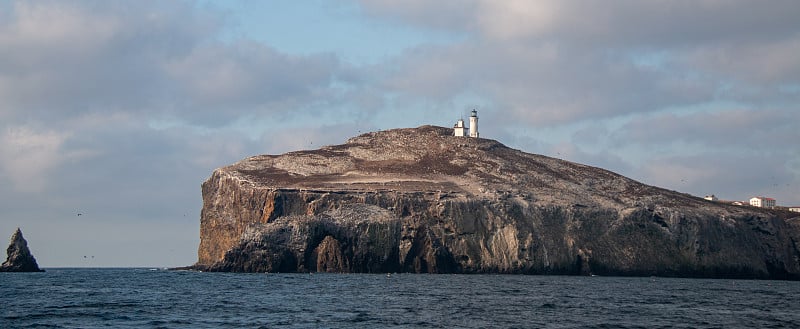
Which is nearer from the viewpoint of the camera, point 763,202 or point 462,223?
point 462,223

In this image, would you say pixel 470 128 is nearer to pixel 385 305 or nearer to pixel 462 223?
pixel 462 223

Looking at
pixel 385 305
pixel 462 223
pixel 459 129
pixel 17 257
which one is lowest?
pixel 385 305

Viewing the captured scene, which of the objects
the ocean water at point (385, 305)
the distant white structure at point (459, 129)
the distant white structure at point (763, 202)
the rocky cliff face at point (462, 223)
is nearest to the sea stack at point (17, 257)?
the rocky cliff face at point (462, 223)

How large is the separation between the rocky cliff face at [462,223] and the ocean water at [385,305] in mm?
18165

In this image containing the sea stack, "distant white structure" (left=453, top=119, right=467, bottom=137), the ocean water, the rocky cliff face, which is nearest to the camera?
the ocean water

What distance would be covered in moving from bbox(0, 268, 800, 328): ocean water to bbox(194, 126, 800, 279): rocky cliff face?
59.6 feet

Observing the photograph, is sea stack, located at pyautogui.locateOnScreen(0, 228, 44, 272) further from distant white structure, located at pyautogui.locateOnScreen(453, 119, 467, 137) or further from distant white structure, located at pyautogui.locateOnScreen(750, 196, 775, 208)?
distant white structure, located at pyautogui.locateOnScreen(750, 196, 775, 208)

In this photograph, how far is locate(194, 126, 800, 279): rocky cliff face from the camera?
335 ft

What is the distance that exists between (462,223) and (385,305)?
50255 millimetres

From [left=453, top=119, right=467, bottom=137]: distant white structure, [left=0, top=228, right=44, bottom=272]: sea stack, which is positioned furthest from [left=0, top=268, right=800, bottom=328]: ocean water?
[left=453, top=119, right=467, bottom=137]: distant white structure

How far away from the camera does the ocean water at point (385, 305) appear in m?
47.6

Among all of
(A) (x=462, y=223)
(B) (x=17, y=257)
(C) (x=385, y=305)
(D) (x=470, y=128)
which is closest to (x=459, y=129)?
(D) (x=470, y=128)

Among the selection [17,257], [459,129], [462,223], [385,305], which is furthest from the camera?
[459,129]

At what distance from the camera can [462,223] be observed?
107m
